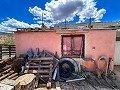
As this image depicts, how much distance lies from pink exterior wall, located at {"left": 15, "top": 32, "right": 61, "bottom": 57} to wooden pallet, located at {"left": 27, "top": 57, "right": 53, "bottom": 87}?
1.46 metres

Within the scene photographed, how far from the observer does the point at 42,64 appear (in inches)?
320

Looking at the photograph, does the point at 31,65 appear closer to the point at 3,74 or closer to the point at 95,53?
the point at 3,74

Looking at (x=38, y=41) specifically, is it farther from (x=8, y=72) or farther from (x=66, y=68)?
(x=8, y=72)

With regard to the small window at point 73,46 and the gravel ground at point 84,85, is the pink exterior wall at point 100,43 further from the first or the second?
the gravel ground at point 84,85

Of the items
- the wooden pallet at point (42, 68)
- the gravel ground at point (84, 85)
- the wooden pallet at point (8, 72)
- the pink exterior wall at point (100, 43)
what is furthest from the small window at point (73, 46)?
the wooden pallet at point (8, 72)

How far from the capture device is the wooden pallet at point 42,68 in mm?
7312

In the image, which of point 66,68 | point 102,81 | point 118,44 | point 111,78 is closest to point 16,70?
point 66,68

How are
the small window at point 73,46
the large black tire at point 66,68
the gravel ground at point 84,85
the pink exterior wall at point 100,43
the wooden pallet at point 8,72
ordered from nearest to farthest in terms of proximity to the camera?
the gravel ground at point 84,85 < the wooden pallet at point 8,72 < the large black tire at point 66,68 < the pink exterior wall at point 100,43 < the small window at point 73,46

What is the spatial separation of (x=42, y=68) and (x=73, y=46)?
305 cm

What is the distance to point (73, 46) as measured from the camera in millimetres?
9586

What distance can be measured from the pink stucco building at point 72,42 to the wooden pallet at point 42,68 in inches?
57.2

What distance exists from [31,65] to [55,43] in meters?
2.49

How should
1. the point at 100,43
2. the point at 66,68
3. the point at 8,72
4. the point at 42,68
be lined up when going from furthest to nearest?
the point at 100,43
the point at 66,68
the point at 42,68
the point at 8,72

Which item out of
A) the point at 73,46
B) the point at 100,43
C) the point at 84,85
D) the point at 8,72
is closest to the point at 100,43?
the point at 100,43
